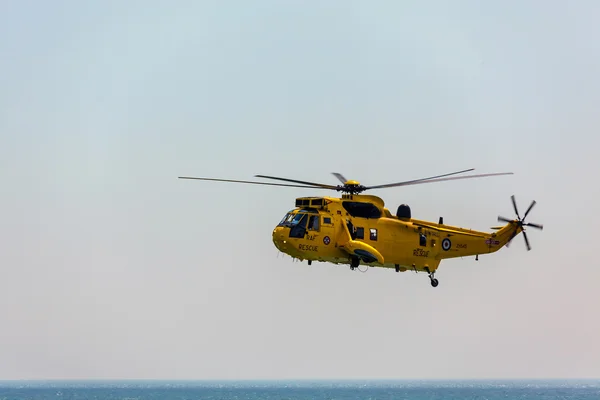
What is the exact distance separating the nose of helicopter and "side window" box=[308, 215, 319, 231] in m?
1.31

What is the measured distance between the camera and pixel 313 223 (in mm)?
43719

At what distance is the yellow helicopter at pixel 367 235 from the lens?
43.5 m

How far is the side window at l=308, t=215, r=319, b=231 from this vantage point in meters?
43.6

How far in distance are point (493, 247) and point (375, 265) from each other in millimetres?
8699

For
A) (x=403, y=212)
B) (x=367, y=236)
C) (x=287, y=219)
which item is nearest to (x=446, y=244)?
(x=403, y=212)

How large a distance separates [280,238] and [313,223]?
181 cm

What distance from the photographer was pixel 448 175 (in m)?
45.0

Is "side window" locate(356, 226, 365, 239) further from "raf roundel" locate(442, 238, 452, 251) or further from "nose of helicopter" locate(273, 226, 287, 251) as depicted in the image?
"raf roundel" locate(442, 238, 452, 251)

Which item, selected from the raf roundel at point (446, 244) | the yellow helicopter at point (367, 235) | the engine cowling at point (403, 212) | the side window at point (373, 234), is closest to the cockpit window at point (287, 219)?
the yellow helicopter at point (367, 235)

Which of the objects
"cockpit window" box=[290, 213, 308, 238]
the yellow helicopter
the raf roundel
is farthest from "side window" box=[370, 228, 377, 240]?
the raf roundel

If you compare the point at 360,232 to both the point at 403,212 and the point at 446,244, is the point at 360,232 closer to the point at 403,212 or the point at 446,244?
the point at 403,212
